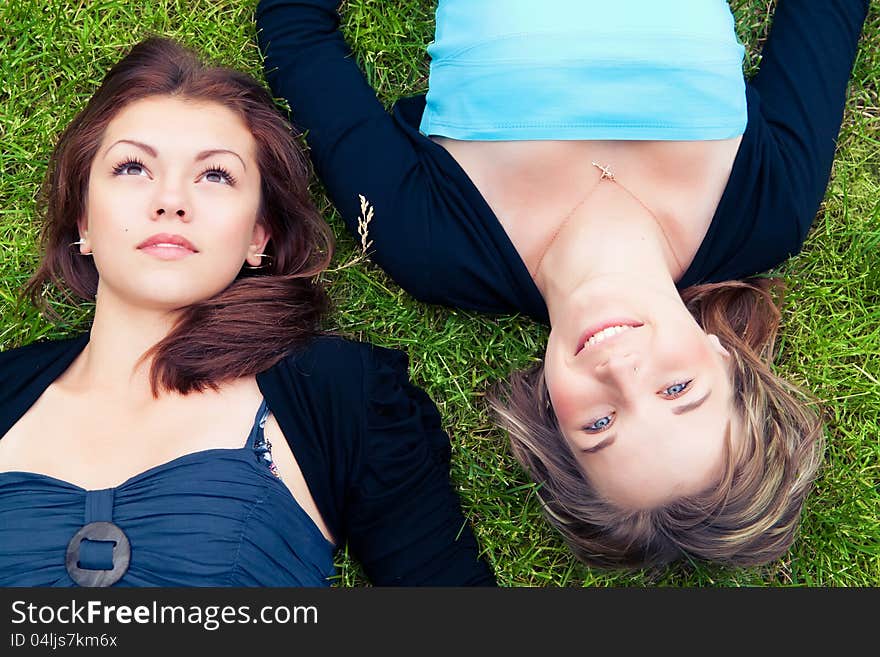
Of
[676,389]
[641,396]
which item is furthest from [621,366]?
[676,389]

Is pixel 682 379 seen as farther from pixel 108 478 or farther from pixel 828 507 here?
pixel 108 478

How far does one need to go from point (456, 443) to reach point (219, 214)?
132 cm

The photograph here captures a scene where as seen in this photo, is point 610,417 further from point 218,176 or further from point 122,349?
point 122,349

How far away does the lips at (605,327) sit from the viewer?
2727mm

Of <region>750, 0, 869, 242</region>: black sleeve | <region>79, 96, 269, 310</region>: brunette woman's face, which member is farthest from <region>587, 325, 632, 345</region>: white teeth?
<region>79, 96, 269, 310</region>: brunette woman's face

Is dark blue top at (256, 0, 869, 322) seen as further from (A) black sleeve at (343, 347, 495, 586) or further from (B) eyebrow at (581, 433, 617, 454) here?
(B) eyebrow at (581, 433, 617, 454)

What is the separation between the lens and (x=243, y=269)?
10.6 feet

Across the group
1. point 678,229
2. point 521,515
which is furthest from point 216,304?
point 678,229

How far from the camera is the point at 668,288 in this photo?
9.55 ft

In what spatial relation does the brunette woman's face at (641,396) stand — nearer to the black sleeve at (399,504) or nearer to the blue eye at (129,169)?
the black sleeve at (399,504)

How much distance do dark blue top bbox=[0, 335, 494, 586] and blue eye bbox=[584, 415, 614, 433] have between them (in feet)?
2.03

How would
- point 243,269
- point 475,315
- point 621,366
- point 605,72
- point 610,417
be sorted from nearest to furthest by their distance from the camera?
point 621,366
point 610,417
point 605,72
point 243,269
point 475,315

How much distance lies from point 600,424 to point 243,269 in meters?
1.46

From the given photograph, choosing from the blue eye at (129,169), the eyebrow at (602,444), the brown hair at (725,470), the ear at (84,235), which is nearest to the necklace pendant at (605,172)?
the brown hair at (725,470)
